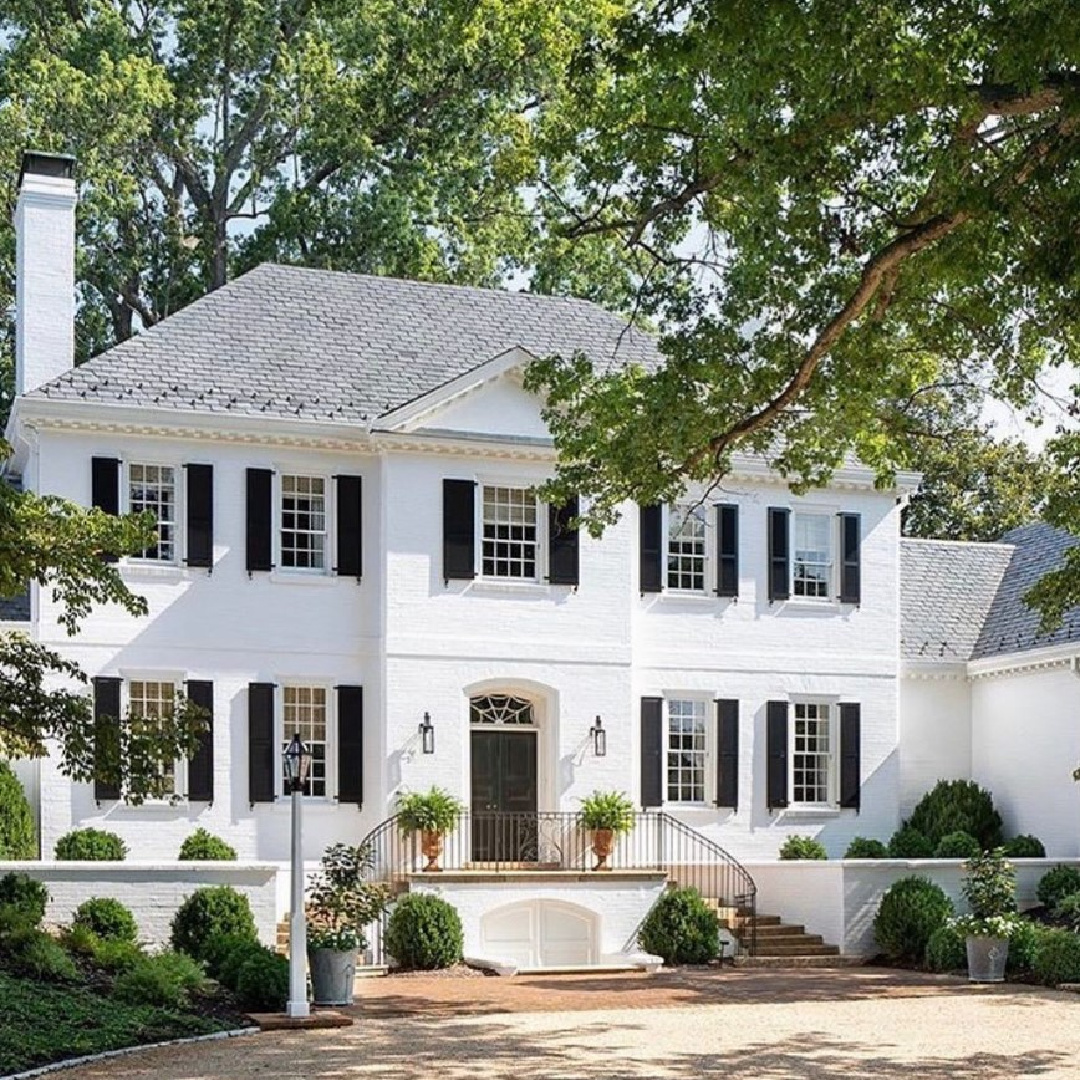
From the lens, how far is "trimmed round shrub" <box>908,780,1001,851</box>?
102ft

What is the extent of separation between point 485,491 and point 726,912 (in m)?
6.72

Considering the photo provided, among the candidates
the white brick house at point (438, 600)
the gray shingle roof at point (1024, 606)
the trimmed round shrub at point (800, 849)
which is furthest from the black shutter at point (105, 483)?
the gray shingle roof at point (1024, 606)

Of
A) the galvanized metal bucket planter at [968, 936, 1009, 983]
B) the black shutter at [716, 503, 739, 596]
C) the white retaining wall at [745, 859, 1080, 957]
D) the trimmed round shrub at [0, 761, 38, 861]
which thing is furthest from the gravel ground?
the black shutter at [716, 503, 739, 596]

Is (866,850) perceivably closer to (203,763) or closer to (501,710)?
(501,710)

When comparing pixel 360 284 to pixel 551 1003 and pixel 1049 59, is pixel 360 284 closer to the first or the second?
pixel 551 1003

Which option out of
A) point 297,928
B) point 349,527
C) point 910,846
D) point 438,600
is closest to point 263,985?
point 297,928

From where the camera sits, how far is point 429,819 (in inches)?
1062

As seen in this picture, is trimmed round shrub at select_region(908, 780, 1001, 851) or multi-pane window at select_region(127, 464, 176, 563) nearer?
multi-pane window at select_region(127, 464, 176, 563)

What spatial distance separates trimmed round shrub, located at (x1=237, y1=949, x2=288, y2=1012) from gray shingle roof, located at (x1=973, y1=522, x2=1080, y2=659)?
47.8ft

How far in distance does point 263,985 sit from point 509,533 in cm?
967

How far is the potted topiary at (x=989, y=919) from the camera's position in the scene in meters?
24.4

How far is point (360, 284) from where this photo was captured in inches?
1234

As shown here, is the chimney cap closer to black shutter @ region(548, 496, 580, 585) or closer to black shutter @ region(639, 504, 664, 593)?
black shutter @ region(548, 496, 580, 585)

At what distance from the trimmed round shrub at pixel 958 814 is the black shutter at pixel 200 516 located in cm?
1194
